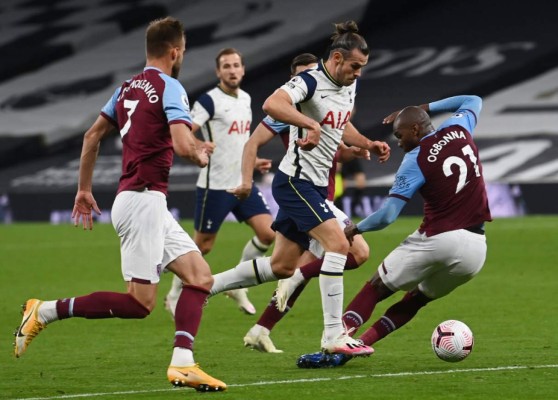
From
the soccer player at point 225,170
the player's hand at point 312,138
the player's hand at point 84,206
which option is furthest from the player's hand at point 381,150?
the soccer player at point 225,170

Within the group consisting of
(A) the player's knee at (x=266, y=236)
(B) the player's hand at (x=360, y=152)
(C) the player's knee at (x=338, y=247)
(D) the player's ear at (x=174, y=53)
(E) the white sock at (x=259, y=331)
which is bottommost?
(E) the white sock at (x=259, y=331)

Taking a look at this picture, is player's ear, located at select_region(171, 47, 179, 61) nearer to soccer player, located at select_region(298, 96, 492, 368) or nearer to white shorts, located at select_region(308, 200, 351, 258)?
soccer player, located at select_region(298, 96, 492, 368)

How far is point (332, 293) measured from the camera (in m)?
8.01

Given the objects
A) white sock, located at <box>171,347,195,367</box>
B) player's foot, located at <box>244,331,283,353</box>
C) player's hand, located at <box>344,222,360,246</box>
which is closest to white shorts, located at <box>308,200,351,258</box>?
player's foot, located at <box>244,331,283,353</box>

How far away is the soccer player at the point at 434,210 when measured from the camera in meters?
7.77

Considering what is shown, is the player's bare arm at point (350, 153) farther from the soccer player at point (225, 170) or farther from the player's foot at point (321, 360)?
the soccer player at point (225, 170)

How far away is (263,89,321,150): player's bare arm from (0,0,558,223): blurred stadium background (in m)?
16.7

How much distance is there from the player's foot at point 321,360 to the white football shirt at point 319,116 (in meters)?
1.25

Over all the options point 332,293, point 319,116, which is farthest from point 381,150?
point 332,293

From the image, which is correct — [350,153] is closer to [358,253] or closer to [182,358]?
[358,253]

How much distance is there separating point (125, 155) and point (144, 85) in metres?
0.45

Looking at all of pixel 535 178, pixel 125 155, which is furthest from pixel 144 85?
pixel 535 178

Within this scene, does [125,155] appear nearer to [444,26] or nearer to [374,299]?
[374,299]

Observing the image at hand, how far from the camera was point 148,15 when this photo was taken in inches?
1394
